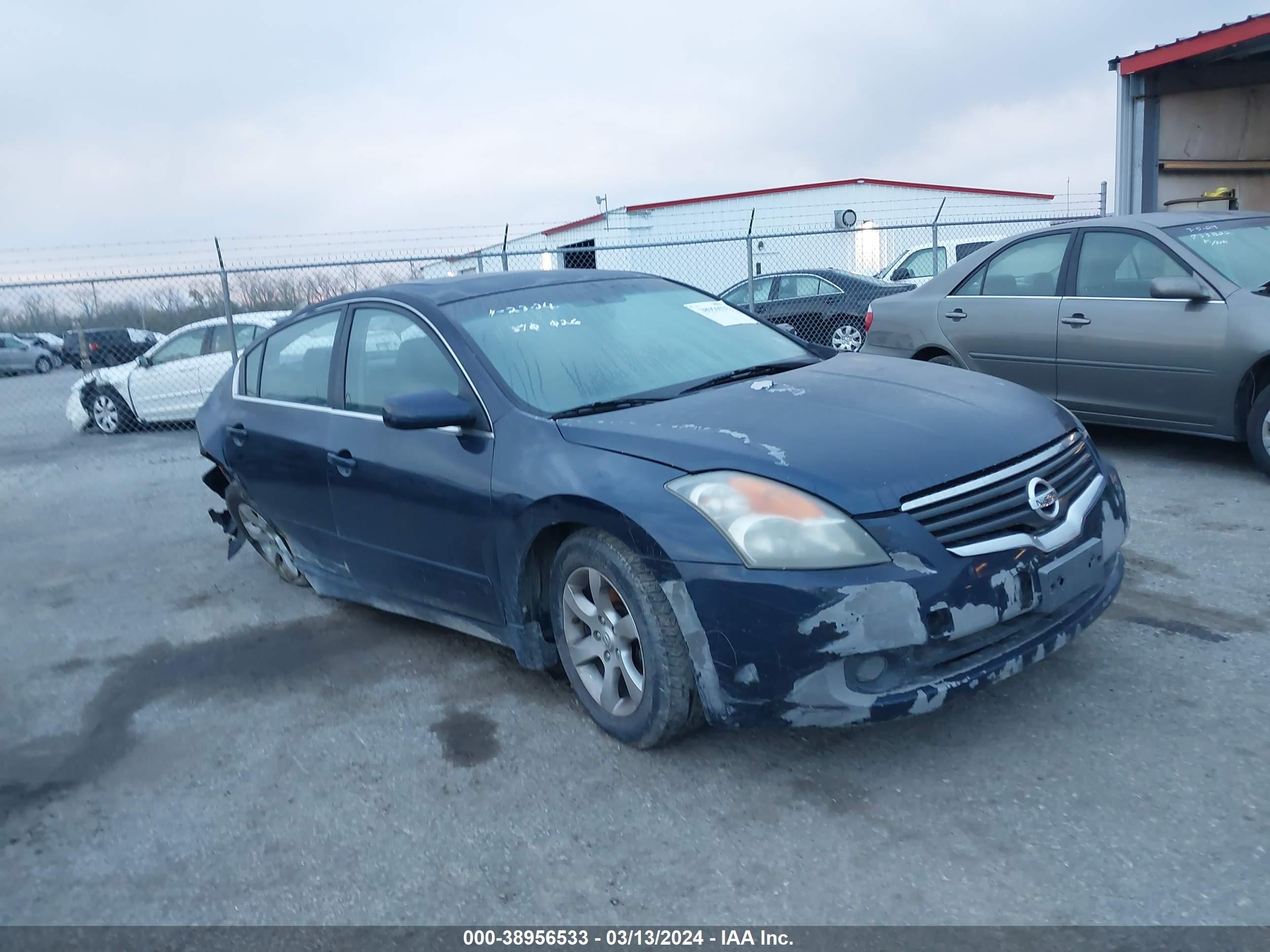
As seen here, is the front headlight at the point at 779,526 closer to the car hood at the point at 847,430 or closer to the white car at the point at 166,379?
the car hood at the point at 847,430

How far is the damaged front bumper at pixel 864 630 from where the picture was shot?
115 inches

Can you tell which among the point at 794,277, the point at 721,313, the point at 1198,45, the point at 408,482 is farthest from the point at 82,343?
the point at 1198,45

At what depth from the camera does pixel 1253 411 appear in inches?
237

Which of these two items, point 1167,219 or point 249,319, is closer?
point 1167,219

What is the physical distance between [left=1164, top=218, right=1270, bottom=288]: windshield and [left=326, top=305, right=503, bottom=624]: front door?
4752 millimetres

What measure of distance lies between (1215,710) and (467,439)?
8.64 feet

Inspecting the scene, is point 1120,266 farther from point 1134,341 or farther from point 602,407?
point 602,407

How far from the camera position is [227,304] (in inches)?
452

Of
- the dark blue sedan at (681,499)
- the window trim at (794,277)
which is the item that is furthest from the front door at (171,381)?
the dark blue sedan at (681,499)

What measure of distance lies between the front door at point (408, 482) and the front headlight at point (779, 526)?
0.98 metres

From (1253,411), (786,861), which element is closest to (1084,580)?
(786,861)

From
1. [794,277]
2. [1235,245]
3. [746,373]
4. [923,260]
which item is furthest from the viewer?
[923,260]

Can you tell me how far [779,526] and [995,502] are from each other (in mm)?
675

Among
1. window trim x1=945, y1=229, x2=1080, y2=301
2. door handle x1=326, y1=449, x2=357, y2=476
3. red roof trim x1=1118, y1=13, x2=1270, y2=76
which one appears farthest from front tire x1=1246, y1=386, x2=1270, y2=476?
red roof trim x1=1118, y1=13, x2=1270, y2=76
